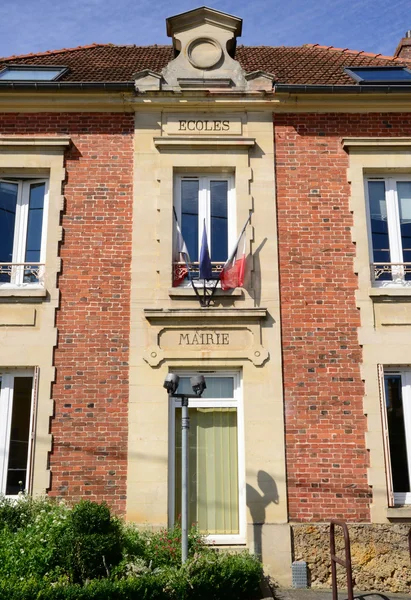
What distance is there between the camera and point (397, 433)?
32.5 ft

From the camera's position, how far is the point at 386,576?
9.17 metres

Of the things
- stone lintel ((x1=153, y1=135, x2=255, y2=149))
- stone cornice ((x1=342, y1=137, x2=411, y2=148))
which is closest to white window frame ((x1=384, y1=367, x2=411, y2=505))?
stone cornice ((x1=342, y1=137, x2=411, y2=148))

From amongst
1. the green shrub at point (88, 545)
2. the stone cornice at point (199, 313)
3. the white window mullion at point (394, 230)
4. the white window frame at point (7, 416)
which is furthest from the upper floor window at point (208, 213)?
the green shrub at point (88, 545)

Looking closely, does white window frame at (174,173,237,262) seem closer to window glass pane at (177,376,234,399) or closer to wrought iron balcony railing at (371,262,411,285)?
window glass pane at (177,376,234,399)

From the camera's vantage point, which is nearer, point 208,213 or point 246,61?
point 208,213

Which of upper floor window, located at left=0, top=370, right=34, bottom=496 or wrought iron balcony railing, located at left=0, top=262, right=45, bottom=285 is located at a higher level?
wrought iron balcony railing, located at left=0, top=262, right=45, bottom=285

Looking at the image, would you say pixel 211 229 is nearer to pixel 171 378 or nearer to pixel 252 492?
pixel 171 378

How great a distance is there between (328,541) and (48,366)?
4.86 metres

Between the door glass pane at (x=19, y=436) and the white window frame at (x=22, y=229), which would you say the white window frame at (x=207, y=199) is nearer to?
the white window frame at (x=22, y=229)

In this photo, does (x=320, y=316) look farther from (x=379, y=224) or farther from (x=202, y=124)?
(x=202, y=124)

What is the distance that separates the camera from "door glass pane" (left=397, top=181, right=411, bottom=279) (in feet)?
35.0

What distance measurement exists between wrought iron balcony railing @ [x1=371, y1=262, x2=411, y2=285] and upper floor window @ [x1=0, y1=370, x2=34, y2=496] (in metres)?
5.71

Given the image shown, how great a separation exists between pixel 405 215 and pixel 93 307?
17.6 feet

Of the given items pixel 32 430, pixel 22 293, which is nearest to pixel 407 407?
pixel 32 430
